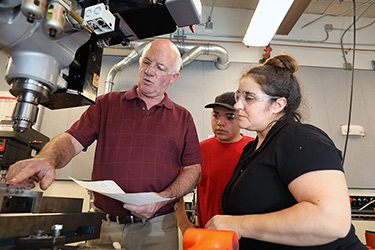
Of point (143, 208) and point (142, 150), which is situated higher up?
point (142, 150)

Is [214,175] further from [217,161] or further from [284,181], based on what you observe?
[284,181]

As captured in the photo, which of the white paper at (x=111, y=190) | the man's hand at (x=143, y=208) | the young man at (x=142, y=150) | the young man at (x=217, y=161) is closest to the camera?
the white paper at (x=111, y=190)

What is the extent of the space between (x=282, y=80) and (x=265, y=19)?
1679 millimetres

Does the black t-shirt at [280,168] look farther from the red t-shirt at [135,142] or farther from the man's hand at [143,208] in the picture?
the red t-shirt at [135,142]


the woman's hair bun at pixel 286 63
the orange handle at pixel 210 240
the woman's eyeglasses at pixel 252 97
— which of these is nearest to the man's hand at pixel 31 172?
the orange handle at pixel 210 240

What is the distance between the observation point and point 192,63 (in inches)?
129

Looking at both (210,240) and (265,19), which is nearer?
(210,240)

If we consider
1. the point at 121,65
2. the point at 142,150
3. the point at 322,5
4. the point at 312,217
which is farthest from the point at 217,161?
the point at 322,5

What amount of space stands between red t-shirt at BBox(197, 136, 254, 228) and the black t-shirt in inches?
26.8

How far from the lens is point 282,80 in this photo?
112cm

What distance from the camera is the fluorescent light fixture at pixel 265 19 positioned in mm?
2361

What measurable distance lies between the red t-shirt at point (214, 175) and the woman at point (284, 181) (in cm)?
63

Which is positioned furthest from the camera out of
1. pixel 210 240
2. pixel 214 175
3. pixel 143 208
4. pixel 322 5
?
pixel 322 5

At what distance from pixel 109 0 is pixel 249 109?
667 millimetres
